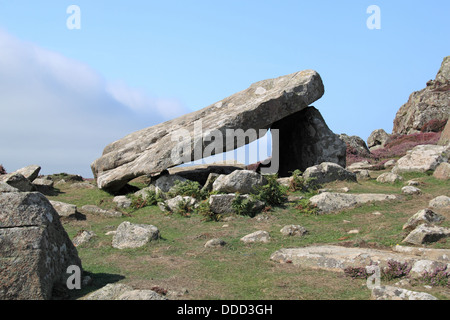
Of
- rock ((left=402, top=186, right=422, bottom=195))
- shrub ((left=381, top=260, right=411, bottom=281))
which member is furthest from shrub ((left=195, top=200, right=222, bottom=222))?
shrub ((left=381, top=260, right=411, bottom=281))

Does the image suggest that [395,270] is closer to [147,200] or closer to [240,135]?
[240,135]

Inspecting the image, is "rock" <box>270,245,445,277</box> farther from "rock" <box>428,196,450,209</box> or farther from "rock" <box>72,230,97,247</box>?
"rock" <box>72,230,97,247</box>

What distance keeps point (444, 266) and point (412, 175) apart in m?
14.5

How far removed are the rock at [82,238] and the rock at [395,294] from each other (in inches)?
381

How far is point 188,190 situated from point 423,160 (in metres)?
12.8

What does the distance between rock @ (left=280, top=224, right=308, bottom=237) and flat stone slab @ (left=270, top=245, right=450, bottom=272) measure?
2.25 metres

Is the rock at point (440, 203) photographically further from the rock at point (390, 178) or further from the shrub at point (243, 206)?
the shrub at point (243, 206)

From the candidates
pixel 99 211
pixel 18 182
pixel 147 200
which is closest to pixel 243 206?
pixel 147 200

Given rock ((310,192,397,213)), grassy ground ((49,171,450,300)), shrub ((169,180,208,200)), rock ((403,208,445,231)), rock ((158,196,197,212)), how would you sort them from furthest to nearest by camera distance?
shrub ((169,180,208,200)) → rock ((158,196,197,212)) → rock ((310,192,397,213)) → rock ((403,208,445,231)) → grassy ground ((49,171,450,300))

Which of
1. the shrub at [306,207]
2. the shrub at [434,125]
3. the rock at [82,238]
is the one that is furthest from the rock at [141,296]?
the shrub at [434,125]

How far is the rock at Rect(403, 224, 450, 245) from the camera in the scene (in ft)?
40.9

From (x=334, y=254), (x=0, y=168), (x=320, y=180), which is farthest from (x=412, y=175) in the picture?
(x=0, y=168)

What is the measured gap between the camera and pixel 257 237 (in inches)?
560
